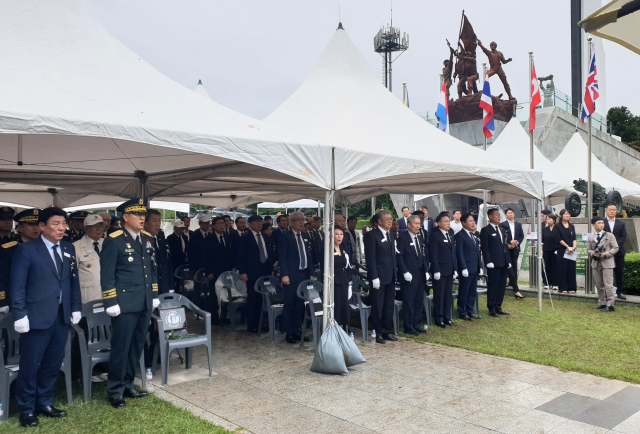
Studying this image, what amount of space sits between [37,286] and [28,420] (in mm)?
1067

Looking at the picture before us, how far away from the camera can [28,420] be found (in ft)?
13.5

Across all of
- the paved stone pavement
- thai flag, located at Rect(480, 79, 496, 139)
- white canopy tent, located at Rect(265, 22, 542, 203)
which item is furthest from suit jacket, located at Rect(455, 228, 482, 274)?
thai flag, located at Rect(480, 79, 496, 139)

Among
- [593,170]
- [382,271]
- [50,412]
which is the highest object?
[593,170]

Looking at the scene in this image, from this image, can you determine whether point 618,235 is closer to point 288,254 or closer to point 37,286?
point 288,254

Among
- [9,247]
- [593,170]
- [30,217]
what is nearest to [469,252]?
[30,217]

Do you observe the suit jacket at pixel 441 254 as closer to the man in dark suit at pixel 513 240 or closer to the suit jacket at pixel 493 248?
the suit jacket at pixel 493 248

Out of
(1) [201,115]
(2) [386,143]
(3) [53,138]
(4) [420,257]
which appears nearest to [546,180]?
(4) [420,257]

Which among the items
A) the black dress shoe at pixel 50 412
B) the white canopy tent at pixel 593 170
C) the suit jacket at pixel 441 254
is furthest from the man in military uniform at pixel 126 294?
the white canopy tent at pixel 593 170

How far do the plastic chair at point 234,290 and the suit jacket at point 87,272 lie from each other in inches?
97.7

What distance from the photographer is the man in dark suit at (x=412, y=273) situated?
7.66 m

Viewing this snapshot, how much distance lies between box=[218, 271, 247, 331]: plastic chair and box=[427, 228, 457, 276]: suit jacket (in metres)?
3.03

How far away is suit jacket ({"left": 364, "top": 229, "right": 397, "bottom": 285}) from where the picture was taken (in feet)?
23.5

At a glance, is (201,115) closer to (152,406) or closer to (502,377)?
(152,406)

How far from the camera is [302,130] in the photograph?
278 inches
